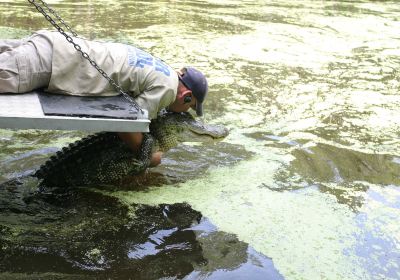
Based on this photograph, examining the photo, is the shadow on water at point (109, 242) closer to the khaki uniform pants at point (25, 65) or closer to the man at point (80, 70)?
the man at point (80, 70)

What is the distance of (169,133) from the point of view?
126 inches

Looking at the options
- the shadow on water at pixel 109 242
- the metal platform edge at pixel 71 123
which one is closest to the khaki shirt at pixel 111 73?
the metal platform edge at pixel 71 123

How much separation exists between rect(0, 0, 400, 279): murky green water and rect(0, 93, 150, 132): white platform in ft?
1.92

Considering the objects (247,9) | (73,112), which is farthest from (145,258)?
(247,9)

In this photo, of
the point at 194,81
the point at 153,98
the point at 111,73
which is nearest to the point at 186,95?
the point at 194,81

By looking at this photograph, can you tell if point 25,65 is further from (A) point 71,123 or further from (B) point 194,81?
(B) point 194,81

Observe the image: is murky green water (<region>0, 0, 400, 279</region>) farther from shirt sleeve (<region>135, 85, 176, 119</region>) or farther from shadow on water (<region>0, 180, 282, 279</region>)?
shirt sleeve (<region>135, 85, 176, 119</region>)

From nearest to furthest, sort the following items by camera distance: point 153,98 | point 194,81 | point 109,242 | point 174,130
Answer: point 109,242, point 153,98, point 194,81, point 174,130

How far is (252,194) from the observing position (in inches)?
119

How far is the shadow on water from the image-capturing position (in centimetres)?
221

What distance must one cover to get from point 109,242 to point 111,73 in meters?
0.88

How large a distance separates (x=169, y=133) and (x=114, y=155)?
0.38m

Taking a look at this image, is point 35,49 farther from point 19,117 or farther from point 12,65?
point 19,117

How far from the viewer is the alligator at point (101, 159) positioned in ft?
9.80
